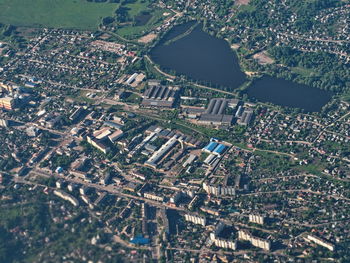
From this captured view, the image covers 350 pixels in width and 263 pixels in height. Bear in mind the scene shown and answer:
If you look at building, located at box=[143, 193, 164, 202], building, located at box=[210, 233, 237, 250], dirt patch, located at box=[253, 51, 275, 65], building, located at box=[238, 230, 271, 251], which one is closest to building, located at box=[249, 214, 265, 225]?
building, located at box=[238, 230, 271, 251]

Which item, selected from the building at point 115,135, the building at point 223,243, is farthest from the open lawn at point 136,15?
the building at point 223,243

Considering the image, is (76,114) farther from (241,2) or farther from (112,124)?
(241,2)

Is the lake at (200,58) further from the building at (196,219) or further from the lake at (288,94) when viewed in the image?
the building at (196,219)

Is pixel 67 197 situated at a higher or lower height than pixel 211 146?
lower

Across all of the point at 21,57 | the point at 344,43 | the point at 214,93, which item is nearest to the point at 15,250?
the point at 214,93

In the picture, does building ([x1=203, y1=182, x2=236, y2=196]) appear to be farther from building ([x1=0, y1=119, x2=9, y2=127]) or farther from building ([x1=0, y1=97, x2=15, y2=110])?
building ([x1=0, y1=97, x2=15, y2=110])

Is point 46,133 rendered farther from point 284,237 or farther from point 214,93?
point 284,237

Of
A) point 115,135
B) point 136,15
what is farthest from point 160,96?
point 136,15
